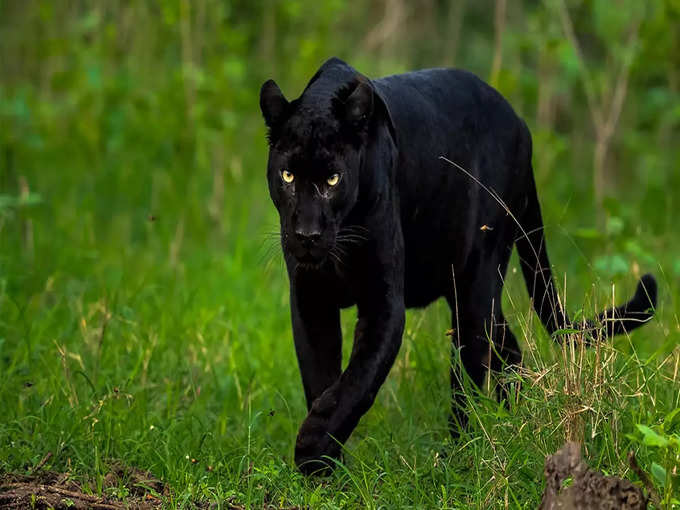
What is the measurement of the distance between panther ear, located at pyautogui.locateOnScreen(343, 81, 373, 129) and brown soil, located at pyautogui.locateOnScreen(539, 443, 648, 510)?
1.27 meters

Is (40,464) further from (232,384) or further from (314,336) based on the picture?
(232,384)

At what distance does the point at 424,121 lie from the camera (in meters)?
4.18

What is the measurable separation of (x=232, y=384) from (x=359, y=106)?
1.74 metres

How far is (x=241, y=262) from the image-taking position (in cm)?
656

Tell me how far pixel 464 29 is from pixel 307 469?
837 centimetres

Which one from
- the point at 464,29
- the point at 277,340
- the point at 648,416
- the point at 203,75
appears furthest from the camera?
the point at 464,29

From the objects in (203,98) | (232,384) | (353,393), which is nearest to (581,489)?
(353,393)

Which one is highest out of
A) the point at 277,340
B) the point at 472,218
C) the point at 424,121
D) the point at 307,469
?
the point at 424,121

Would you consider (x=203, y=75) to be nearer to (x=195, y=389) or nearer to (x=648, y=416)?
(x=195, y=389)

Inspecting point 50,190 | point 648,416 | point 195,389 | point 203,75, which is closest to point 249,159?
point 203,75

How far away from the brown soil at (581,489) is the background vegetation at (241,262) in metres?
0.16

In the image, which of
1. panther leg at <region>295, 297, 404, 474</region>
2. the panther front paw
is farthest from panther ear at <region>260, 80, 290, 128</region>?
the panther front paw

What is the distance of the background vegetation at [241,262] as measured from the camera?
3.50 metres

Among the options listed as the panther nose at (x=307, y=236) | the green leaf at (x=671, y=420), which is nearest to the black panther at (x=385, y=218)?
the panther nose at (x=307, y=236)
